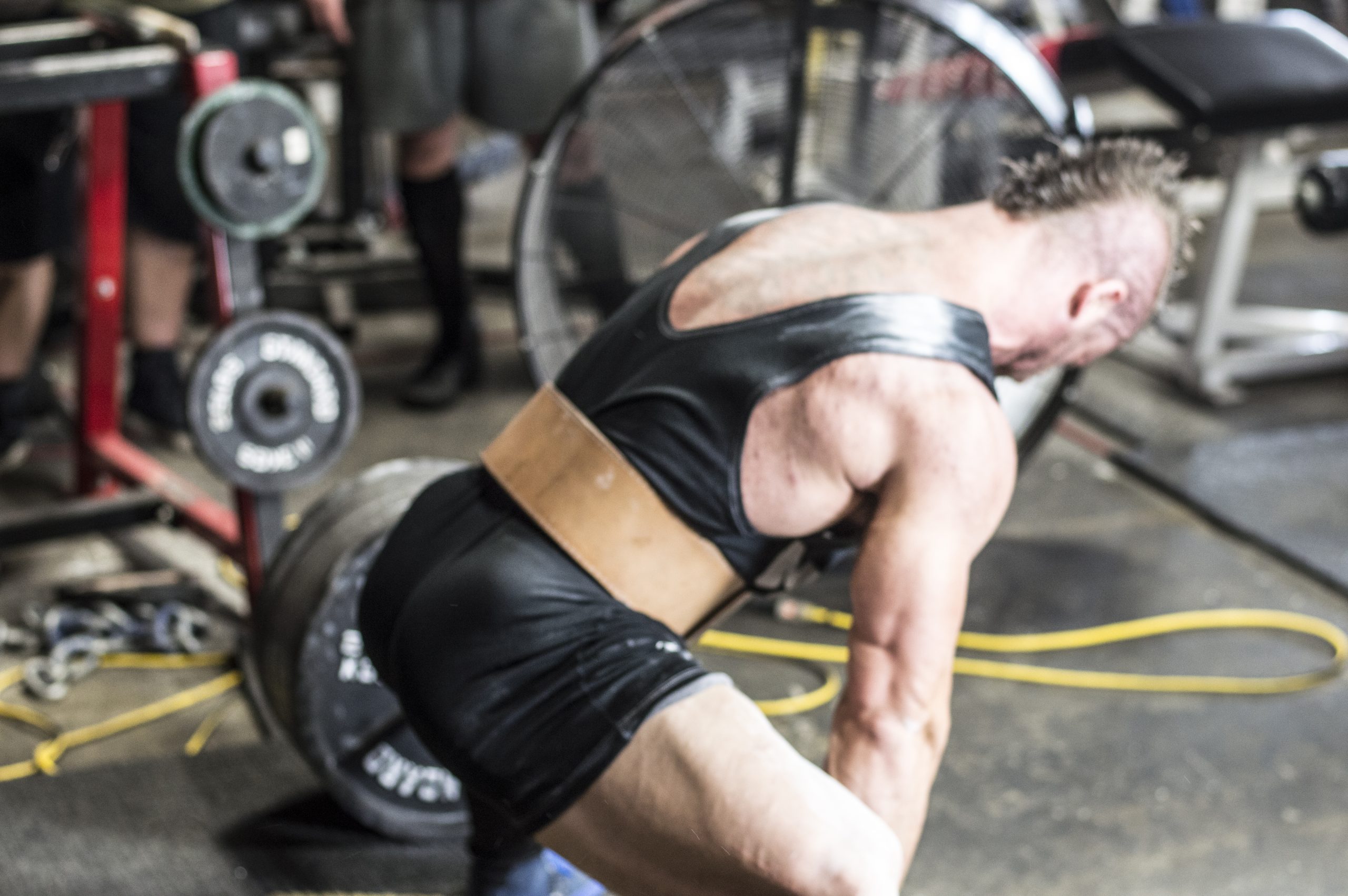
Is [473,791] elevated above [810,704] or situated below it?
above

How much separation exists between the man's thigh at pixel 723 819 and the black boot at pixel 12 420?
2129 millimetres

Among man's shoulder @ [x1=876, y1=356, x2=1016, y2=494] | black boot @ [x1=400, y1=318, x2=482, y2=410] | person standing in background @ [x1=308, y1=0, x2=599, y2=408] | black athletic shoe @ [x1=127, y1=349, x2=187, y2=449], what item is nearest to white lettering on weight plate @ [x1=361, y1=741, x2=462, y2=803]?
man's shoulder @ [x1=876, y1=356, x2=1016, y2=494]

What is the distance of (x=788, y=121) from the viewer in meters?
2.36

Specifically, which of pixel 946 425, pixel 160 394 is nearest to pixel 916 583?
pixel 946 425

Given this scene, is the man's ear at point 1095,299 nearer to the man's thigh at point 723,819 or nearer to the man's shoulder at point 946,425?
the man's shoulder at point 946,425

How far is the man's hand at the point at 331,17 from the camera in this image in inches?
120

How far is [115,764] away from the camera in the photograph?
84.2 inches

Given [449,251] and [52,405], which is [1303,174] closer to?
[449,251]

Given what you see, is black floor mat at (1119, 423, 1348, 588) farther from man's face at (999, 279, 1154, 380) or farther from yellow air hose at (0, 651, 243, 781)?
yellow air hose at (0, 651, 243, 781)

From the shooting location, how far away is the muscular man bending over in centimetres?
131

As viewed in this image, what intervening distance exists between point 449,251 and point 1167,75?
5.68 ft

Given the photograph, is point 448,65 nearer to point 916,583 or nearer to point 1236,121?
point 1236,121

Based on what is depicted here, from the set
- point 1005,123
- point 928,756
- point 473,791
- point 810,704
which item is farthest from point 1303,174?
point 473,791

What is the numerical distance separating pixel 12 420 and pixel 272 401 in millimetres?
1145
